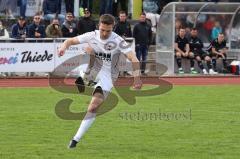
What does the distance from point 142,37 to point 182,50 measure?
5.80ft

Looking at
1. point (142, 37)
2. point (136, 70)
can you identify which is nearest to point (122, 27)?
point (142, 37)

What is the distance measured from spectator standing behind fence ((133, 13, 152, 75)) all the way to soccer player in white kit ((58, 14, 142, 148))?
1445 cm

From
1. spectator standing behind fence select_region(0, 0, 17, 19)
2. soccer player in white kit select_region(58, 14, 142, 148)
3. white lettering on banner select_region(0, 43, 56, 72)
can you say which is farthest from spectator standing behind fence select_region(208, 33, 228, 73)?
soccer player in white kit select_region(58, 14, 142, 148)

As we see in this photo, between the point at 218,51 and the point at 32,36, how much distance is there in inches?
266

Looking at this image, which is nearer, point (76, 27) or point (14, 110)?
point (14, 110)

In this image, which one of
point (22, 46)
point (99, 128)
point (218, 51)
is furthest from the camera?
point (218, 51)

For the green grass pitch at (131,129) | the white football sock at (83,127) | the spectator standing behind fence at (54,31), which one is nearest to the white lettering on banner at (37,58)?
the spectator standing behind fence at (54,31)

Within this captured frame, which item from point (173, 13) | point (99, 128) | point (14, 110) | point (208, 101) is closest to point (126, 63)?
point (173, 13)

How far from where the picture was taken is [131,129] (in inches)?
535

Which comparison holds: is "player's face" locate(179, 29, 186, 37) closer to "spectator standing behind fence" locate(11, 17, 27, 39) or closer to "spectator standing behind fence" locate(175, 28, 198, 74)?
"spectator standing behind fence" locate(175, 28, 198, 74)

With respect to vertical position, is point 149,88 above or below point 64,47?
below

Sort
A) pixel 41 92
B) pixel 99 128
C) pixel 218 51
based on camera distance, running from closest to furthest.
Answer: pixel 99 128, pixel 41 92, pixel 218 51

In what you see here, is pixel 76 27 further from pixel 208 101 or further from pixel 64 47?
pixel 64 47

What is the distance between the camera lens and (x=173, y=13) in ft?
91.5
